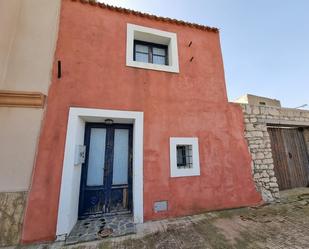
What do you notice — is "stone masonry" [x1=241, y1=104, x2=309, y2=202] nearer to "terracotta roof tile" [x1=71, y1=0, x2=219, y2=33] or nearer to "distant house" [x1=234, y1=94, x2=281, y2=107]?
"terracotta roof tile" [x1=71, y1=0, x2=219, y2=33]

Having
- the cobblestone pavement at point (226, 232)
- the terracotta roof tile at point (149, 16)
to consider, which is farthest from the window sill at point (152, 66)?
the cobblestone pavement at point (226, 232)

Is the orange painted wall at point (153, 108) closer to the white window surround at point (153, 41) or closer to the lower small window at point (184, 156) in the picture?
the white window surround at point (153, 41)

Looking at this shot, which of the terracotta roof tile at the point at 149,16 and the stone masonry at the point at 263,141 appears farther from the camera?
the stone masonry at the point at 263,141

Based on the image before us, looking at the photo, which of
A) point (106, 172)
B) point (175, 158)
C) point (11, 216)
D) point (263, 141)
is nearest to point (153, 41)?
point (175, 158)

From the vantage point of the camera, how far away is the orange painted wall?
349 centimetres

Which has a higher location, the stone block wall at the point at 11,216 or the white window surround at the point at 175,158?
the white window surround at the point at 175,158

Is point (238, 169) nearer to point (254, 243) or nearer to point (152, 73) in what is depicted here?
point (254, 243)

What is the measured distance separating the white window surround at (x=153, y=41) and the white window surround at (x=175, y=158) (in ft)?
7.04

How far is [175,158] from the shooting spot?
4.06 meters

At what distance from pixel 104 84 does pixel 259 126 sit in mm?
5184

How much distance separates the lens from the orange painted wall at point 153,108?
11.4ft

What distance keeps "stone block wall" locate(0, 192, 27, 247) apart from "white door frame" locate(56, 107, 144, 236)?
2.28ft

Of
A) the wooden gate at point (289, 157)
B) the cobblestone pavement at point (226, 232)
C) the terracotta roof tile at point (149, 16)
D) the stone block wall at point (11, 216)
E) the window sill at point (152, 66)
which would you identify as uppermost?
the terracotta roof tile at point (149, 16)

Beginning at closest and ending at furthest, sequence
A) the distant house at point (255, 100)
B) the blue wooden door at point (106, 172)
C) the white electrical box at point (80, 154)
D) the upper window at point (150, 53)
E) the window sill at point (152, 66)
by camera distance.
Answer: the white electrical box at point (80, 154)
the blue wooden door at point (106, 172)
the window sill at point (152, 66)
the upper window at point (150, 53)
the distant house at point (255, 100)
